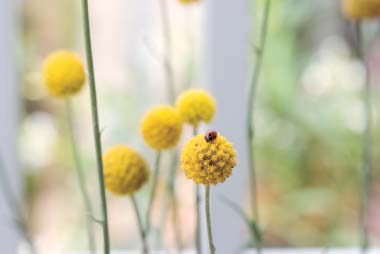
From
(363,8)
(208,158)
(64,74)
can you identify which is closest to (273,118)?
(363,8)

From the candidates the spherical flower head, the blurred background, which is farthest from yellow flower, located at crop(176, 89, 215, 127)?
the blurred background

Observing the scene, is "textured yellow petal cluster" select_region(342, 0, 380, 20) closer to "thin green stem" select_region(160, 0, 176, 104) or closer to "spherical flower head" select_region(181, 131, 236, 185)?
"thin green stem" select_region(160, 0, 176, 104)

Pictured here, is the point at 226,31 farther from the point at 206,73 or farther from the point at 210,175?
the point at 210,175

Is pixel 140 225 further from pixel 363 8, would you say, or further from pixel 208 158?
pixel 363 8

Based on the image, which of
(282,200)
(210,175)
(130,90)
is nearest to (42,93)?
(130,90)

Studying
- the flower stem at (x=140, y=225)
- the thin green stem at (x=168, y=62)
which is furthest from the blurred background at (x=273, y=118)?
the flower stem at (x=140, y=225)

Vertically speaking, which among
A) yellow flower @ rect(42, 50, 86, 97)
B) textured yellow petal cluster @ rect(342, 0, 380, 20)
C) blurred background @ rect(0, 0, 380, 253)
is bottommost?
blurred background @ rect(0, 0, 380, 253)
